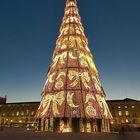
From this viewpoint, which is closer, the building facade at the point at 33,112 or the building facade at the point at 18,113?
the building facade at the point at 33,112

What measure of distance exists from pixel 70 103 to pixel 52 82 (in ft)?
12.3

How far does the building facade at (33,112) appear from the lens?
7138 cm

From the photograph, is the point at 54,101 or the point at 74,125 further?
the point at 74,125

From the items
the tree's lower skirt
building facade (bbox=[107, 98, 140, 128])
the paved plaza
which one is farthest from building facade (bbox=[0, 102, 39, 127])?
the paved plaza

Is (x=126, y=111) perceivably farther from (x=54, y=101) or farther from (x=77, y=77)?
(x=54, y=101)

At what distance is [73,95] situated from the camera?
68.4 ft

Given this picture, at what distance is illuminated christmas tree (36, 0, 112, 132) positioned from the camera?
20203 mm

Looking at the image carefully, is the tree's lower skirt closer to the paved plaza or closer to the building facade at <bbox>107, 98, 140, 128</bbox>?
the paved plaza

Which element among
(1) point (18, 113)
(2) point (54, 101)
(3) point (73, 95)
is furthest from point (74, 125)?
(1) point (18, 113)

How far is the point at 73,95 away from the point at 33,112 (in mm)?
66252

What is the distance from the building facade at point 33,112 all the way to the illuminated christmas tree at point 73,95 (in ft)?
152

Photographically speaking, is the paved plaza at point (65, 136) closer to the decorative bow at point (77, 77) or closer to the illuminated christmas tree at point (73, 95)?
the illuminated christmas tree at point (73, 95)

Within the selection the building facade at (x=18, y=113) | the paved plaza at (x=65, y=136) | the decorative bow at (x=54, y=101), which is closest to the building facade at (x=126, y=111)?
the building facade at (x=18, y=113)

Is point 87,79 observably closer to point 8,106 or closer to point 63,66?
point 63,66
